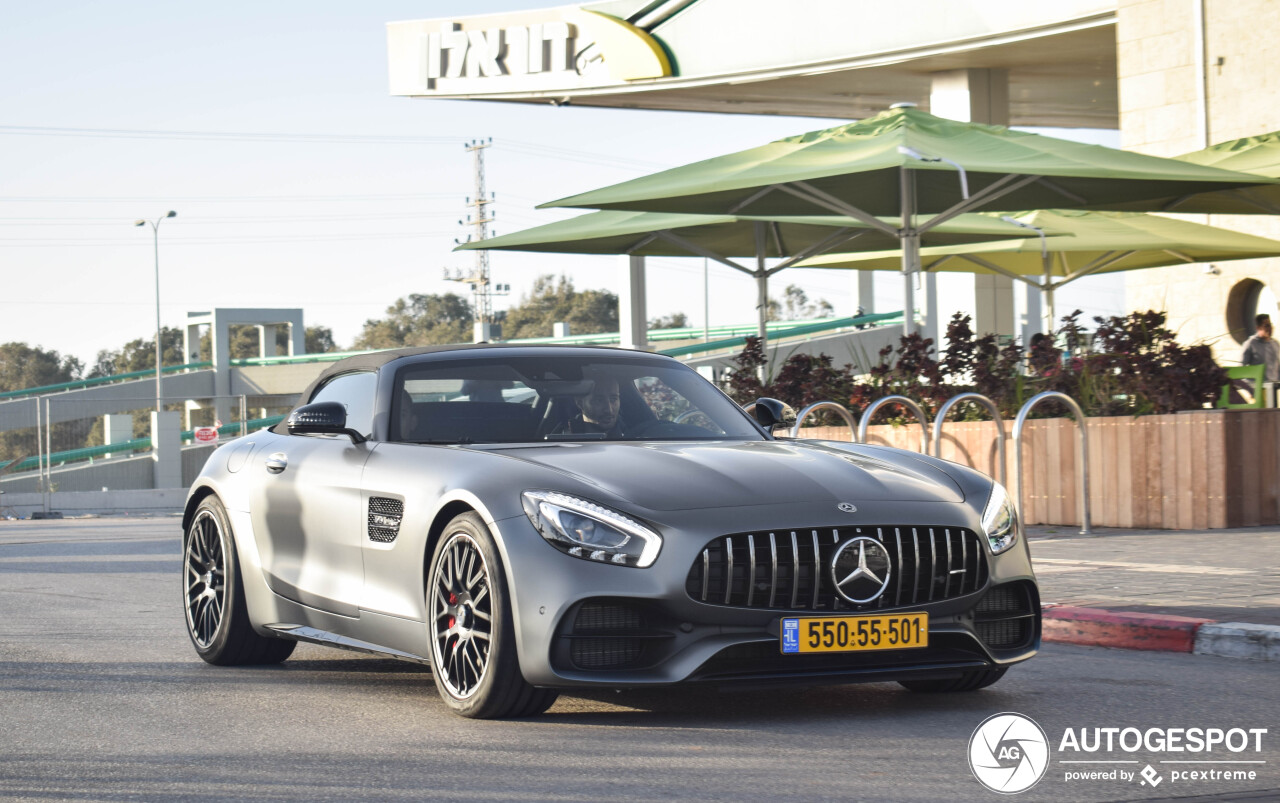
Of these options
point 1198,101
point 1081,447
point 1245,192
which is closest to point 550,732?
point 1081,447

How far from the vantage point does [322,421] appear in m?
6.46

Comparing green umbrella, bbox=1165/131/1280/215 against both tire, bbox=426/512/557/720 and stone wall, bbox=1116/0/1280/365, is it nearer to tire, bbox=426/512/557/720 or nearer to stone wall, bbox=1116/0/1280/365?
stone wall, bbox=1116/0/1280/365

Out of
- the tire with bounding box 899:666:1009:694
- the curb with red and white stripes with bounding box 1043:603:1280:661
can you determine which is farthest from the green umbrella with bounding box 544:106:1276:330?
the tire with bounding box 899:666:1009:694

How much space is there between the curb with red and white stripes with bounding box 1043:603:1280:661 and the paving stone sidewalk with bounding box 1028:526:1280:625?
18cm

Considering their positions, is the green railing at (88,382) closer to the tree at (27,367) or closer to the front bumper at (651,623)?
the tree at (27,367)

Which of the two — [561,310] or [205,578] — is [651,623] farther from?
[561,310]

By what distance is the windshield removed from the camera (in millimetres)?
6398

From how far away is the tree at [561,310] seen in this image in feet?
391

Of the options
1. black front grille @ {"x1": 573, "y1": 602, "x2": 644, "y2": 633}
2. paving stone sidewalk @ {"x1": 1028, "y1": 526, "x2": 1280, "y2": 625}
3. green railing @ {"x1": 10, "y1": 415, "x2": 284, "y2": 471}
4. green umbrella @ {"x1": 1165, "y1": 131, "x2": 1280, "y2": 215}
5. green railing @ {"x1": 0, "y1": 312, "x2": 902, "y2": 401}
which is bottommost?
green railing @ {"x1": 10, "y1": 415, "x2": 284, "y2": 471}

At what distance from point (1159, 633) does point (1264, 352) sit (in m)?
12.8

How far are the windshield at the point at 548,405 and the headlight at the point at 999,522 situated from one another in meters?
1.20

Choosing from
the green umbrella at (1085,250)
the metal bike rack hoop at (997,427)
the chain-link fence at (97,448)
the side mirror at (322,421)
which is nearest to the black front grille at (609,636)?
the side mirror at (322,421)

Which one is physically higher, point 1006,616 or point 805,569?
point 805,569

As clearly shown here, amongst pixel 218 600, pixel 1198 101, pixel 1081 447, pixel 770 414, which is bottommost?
pixel 218 600
